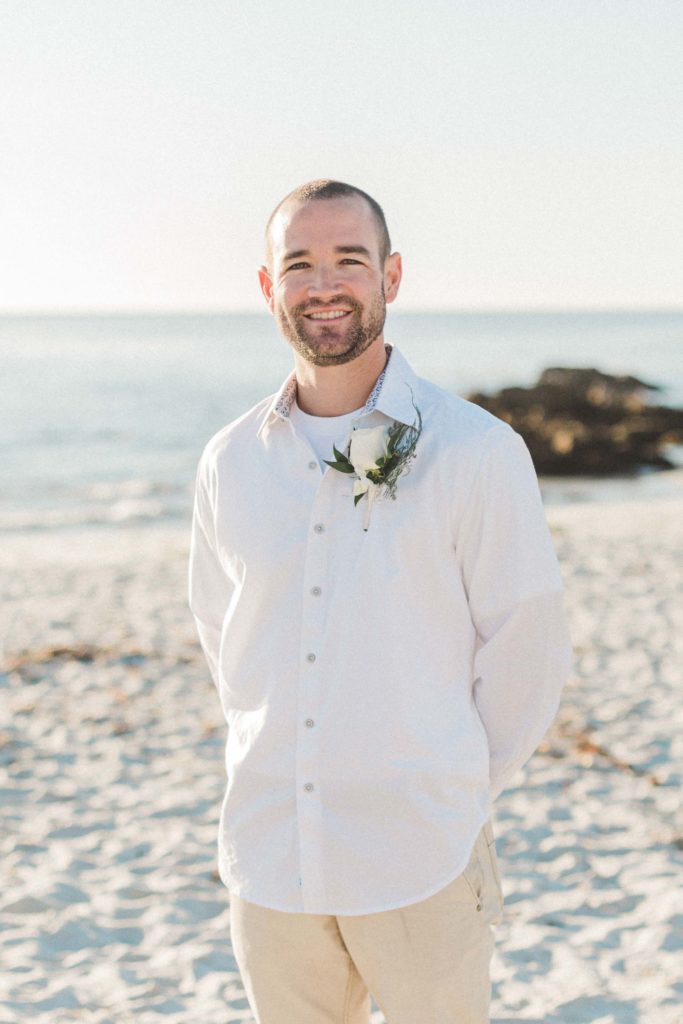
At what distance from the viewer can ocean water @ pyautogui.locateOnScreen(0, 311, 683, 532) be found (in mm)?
20922

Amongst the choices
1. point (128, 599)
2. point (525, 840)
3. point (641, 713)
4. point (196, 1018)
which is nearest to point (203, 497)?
point (196, 1018)

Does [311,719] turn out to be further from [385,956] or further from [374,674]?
[385,956]

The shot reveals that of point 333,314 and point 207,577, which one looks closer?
point 333,314

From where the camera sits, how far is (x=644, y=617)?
870cm

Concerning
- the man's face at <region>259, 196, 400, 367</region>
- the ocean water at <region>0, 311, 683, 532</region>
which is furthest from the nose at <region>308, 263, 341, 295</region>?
the ocean water at <region>0, 311, 683, 532</region>

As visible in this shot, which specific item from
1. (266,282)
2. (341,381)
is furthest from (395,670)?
(266,282)

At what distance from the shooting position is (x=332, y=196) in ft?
8.06

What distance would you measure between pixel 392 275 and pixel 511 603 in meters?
0.82

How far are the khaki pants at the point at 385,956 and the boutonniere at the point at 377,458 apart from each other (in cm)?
78

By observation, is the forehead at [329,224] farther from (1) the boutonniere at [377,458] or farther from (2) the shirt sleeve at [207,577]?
(2) the shirt sleeve at [207,577]

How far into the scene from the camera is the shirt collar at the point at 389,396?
2.43 meters

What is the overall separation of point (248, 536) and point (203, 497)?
12.9 inches

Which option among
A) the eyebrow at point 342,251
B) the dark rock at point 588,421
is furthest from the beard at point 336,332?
the dark rock at point 588,421

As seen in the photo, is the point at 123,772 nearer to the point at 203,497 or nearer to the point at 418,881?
the point at 203,497
